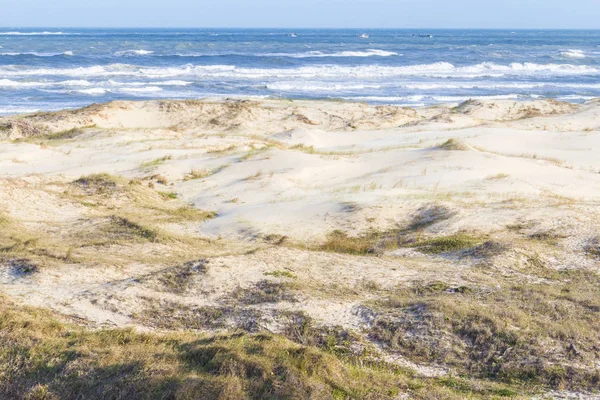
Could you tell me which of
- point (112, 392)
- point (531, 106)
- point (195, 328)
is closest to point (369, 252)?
point (195, 328)

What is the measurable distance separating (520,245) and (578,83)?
151 feet

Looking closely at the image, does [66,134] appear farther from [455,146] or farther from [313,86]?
[313,86]

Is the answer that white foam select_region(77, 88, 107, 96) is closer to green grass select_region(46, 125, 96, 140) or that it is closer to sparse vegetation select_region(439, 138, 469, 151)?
green grass select_region(46, 125, 96, 140)

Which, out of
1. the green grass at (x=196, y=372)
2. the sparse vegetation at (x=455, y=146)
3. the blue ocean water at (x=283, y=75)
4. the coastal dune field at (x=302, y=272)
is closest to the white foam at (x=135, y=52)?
the blue ocean water at (x=283, y=75)

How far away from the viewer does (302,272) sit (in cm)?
970

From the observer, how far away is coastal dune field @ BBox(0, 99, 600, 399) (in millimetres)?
6484

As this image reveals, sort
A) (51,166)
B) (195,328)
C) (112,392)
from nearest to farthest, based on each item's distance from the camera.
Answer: (112,392), (195,328), (51,166)

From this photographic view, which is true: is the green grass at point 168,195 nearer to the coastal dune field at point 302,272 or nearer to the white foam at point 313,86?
the coastal dune field at point 302,272

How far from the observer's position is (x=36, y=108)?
3497 centimetres

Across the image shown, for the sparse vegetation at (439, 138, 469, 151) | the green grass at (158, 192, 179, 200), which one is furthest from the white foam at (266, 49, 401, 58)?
the green grass at (158, 192, 179, 200)

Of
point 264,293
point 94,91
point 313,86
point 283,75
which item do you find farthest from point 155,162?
point 283,75

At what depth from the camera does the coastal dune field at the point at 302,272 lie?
6484 millimetres

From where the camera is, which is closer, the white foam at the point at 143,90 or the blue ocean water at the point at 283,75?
the blue ocean water at the point at 283,75

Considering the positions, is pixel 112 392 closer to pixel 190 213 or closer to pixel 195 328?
pixel 195 328
